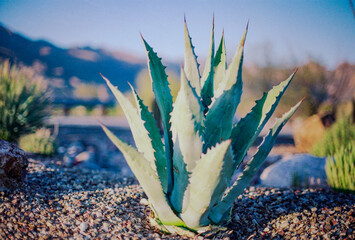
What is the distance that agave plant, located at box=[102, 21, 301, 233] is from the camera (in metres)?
1.90

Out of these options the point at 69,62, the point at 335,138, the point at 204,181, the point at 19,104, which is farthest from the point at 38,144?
the point at 69,62

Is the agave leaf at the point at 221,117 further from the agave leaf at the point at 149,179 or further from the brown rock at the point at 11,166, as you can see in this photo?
the brown rock at the point at 11,166

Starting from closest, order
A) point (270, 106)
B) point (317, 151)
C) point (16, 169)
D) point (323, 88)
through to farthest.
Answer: point (270, 106)
point (16, 169)
point (317, 151)
point (323, 88)

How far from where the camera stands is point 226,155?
1740 millimetres

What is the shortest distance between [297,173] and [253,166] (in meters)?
2.93

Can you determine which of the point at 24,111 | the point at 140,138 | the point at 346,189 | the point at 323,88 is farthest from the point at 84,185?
the point at 323,88

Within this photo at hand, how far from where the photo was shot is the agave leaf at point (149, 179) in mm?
2018

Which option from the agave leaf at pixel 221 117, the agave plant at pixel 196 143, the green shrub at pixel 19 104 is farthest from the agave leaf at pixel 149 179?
the green shrub at pixel 19 104

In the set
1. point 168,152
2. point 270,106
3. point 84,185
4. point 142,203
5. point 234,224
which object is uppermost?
point 270,106

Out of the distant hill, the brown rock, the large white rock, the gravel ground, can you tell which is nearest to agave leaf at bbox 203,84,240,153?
the gravel ground

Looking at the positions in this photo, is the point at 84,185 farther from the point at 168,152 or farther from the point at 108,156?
the point at 108,156

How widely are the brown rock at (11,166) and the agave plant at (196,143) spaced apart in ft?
4.33

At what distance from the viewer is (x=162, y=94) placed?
7.61ft

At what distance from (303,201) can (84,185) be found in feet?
7.47
